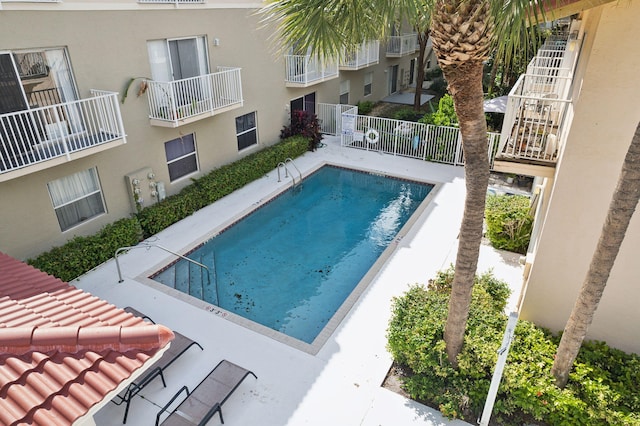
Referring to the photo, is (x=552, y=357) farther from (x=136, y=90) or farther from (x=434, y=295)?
(x=136, y=90)

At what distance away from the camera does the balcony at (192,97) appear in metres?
12.9

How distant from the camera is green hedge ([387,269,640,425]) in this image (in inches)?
248

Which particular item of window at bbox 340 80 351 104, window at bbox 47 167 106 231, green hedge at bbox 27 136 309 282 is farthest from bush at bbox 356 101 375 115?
window at bbox 47 167 106 231

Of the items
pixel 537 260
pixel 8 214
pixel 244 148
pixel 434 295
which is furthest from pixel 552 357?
pixel 244 148

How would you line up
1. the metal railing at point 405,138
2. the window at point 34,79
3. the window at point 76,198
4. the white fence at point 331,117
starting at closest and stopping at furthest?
1. the window at point 34,79
2. the window at point 76,198
3. the metal railing at point 405,138
4. the white fence at point 331,117

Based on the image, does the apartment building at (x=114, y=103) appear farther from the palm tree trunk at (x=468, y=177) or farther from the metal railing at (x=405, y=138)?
the metal railing at (x=405, y=138)

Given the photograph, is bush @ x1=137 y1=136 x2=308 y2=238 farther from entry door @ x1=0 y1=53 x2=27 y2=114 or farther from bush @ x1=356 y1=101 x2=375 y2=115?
bush @ x1=356 y1=101 x2=375 y2=115

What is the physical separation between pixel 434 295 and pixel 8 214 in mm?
10201

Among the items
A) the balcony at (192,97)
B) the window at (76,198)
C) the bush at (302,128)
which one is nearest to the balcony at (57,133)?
the window at (76,198)

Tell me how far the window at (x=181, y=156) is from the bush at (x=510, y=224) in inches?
404

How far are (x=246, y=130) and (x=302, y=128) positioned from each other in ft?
10.8

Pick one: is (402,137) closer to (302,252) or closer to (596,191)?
(302,252)

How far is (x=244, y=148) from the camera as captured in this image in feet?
58.2

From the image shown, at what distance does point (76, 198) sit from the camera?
1173 cm
